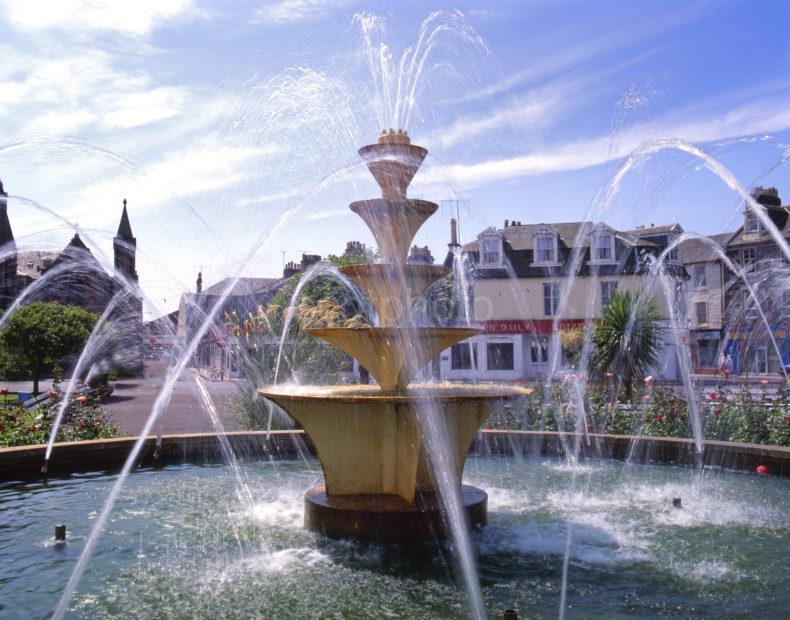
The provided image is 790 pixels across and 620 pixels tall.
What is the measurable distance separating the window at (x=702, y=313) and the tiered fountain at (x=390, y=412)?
46.4m

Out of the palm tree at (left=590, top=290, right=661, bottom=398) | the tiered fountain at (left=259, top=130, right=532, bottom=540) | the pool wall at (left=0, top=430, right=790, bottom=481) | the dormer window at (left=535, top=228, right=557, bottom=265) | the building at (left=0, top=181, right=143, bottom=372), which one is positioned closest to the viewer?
the tiered fountain at (left=259, top=130, right=532, bottom=540)

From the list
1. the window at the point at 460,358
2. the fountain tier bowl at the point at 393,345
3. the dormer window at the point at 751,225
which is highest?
the dormer window at the point at 751,225

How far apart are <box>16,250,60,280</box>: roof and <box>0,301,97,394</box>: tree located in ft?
136

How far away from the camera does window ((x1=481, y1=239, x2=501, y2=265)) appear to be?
42.5 metres

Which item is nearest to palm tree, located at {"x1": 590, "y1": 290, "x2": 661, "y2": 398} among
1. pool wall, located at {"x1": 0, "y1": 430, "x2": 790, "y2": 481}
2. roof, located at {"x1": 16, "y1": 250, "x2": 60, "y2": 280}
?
pool wall, located at {"x1": 0, "y1": 430, "x2": 790, "y2": 481}

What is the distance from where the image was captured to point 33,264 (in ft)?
249

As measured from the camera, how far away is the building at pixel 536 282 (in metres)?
40.4

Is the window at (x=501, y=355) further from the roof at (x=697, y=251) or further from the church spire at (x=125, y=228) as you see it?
the church spire at (x=125, y=228)

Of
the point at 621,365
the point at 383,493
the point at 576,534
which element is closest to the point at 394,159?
the point at 383,493

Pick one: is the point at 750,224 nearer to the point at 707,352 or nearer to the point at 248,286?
the point at 707,352

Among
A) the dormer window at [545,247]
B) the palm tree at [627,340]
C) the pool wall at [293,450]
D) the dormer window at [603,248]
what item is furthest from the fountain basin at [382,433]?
the dormer window at [545,247]

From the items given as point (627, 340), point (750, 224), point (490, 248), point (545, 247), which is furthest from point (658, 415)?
point (750, 224)

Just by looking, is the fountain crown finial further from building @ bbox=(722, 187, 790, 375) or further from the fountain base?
building @ bbox=(722, 187, 790, 375)

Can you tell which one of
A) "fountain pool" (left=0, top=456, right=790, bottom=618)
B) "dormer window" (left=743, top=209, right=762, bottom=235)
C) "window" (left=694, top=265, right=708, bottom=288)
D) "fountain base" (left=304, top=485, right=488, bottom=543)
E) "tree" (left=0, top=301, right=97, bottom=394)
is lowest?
"fountain pool" (left=0, top=456, right=790, bottom=618)
